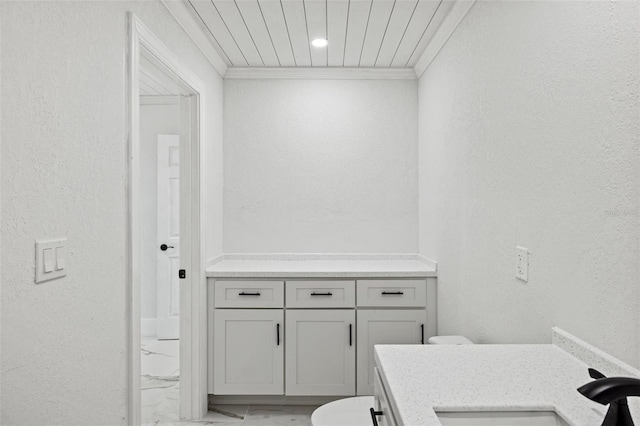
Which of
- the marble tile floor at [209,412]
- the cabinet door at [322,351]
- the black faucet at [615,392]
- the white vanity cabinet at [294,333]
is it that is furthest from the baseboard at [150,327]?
the black faucet at [615,392]

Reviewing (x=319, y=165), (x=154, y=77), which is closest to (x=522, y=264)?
(x=319, y=165)

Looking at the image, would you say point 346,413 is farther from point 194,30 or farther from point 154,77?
point 154,77

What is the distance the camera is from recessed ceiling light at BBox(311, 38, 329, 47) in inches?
104

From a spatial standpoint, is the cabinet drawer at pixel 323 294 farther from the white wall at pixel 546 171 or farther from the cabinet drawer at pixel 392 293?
the white wall at pixel 546 171

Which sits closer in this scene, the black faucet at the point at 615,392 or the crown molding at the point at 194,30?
the black faucet at the point at 615,392

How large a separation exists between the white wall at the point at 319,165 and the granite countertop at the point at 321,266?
0.07 meters

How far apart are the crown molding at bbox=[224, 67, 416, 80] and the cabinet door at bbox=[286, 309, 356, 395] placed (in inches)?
66.6

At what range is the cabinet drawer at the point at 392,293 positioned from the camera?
2795 millimetres

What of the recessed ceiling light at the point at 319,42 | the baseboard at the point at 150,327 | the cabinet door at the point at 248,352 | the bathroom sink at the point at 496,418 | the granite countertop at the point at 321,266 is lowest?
the baseboard at the point at 150,327

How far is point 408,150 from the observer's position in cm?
326

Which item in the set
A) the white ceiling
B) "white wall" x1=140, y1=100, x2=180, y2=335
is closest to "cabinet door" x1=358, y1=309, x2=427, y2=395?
the white ceiling

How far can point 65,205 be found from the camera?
4.27 feet

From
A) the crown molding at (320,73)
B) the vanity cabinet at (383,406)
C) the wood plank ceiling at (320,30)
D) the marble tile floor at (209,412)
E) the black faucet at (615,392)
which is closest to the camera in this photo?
the black faucet at (615,392)

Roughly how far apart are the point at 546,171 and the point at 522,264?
0.36 meters
